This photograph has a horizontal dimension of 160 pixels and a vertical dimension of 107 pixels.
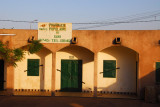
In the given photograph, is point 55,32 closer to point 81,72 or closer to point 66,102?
point 81,72

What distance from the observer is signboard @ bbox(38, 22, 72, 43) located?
1241cm

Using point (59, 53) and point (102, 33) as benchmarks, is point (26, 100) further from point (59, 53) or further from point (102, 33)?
point (102, 33)

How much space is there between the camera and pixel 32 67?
1407 centimetres

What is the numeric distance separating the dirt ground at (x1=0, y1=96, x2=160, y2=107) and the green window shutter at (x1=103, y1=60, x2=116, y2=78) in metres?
2.19

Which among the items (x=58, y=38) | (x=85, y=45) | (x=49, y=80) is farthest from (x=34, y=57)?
(x=85, y=45)

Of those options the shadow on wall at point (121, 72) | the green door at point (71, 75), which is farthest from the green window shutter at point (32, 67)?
the shadow on wall at point (121, 72)

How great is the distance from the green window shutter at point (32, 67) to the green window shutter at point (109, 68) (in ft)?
15.2

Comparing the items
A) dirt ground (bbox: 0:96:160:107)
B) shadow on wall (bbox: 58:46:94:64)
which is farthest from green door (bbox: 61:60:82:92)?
dirt ground (bbox: 0:96:160:107)

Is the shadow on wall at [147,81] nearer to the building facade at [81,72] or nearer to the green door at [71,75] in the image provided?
the building facade at [81,72]

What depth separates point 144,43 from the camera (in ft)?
39.7

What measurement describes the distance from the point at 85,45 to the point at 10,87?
516 centimetres

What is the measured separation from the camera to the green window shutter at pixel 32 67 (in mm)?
14070

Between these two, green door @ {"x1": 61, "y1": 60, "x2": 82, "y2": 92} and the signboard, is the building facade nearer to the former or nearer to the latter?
green door @ {"x1": 61, "y1": 60, "x2": 82, "y2": 92}

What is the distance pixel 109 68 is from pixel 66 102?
414 cm
